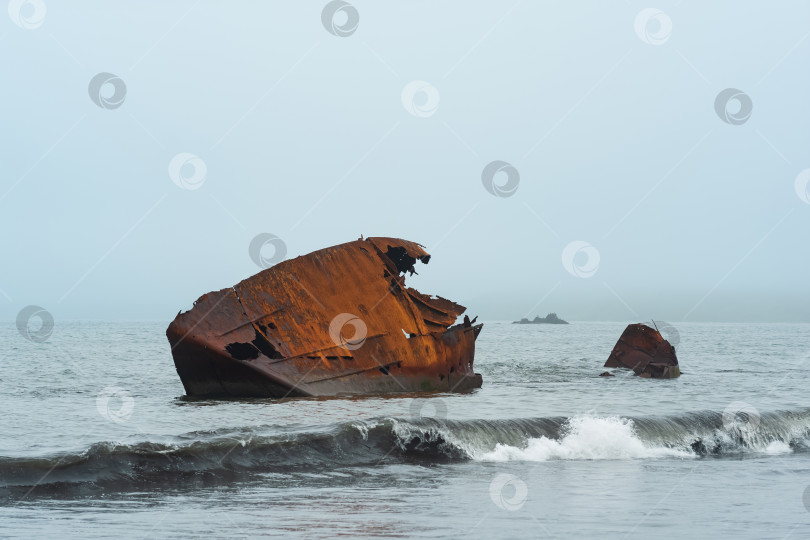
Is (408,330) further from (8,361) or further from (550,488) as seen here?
(8,361)

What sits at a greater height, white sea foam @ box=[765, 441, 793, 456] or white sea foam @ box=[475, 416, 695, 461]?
white sea foam @ box=[475, 416, 695, 461]

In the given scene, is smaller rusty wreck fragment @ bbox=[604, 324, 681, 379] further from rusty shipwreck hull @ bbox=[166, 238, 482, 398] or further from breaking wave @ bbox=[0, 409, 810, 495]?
breaking wave @ bbox=[0, 409, 810, 495]

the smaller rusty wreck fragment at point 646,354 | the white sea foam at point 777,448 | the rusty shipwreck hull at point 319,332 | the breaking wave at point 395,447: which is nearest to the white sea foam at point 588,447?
the breaking wave at point 395,447

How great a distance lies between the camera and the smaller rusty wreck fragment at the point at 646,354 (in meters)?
25.7

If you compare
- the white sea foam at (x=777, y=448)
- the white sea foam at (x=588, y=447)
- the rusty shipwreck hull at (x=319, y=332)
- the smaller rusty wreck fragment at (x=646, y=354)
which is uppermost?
the rusty shipwreck hull at (x=319, y=332)

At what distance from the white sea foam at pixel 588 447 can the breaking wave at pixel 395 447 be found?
15mm

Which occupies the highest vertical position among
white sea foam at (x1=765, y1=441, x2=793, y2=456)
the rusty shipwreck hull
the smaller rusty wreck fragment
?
the rusty shipwreck hull

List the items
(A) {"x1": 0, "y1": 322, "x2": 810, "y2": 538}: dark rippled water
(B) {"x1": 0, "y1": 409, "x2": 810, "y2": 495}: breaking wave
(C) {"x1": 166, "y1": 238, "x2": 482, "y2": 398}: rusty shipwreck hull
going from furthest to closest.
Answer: (C) {"x1": 166, "y1": 238, "x2": 482, "y2": 398}: rusty shipwreck hull < (B) {"x1": 0, "y1": 409, "x2": 810, "y2": 495}: breaking wave < (A) {"x1": 0, "y1": 322, "x2": 810, "y2": 538}: dark rippled water

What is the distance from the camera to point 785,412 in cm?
1490

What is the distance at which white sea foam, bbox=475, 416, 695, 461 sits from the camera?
1121cm

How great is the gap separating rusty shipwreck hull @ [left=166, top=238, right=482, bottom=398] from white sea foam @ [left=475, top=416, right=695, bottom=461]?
4.98m

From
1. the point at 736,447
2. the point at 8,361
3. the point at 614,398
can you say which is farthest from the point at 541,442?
the point at 8,361

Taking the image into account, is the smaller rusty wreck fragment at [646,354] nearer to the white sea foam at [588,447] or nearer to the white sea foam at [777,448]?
the white sea foam at [777,448]

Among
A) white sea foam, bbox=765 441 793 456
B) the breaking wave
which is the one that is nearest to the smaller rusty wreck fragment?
the breaking wave
